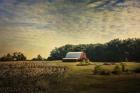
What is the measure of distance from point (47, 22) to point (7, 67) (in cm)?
91

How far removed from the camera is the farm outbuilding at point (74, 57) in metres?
6.67

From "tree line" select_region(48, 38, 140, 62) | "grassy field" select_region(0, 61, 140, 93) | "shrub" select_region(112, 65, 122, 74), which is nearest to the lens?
"grassy field" select_region(0, 61, 140, 93)

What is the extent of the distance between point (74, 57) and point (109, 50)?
0.53 m

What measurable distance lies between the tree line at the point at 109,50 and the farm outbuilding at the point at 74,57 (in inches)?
2.1

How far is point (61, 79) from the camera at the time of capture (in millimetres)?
6613

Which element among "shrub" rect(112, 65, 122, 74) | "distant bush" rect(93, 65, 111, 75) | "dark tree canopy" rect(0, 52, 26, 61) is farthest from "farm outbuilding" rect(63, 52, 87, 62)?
"dark tree canopy" rect(0, 52, 26, 61)

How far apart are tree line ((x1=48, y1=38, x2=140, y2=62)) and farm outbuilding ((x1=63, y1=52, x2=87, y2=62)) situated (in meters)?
0.05

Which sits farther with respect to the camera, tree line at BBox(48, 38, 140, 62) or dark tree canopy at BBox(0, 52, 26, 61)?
dark tree canopy at BBox(0, 52, 26, 61)

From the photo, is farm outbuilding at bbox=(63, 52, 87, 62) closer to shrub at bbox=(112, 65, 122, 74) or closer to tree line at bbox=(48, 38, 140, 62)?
tree line at bbox=(48, 38, 140, 62)

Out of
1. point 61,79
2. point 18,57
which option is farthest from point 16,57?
point 61,79

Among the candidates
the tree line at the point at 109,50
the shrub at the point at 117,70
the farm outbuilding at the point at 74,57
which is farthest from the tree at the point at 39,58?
the shrub at the point at 117,70

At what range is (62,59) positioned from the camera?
22.2 ft

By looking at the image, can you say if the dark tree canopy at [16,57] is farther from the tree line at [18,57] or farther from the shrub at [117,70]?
the shrub at [117,70]

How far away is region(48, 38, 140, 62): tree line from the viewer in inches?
263
